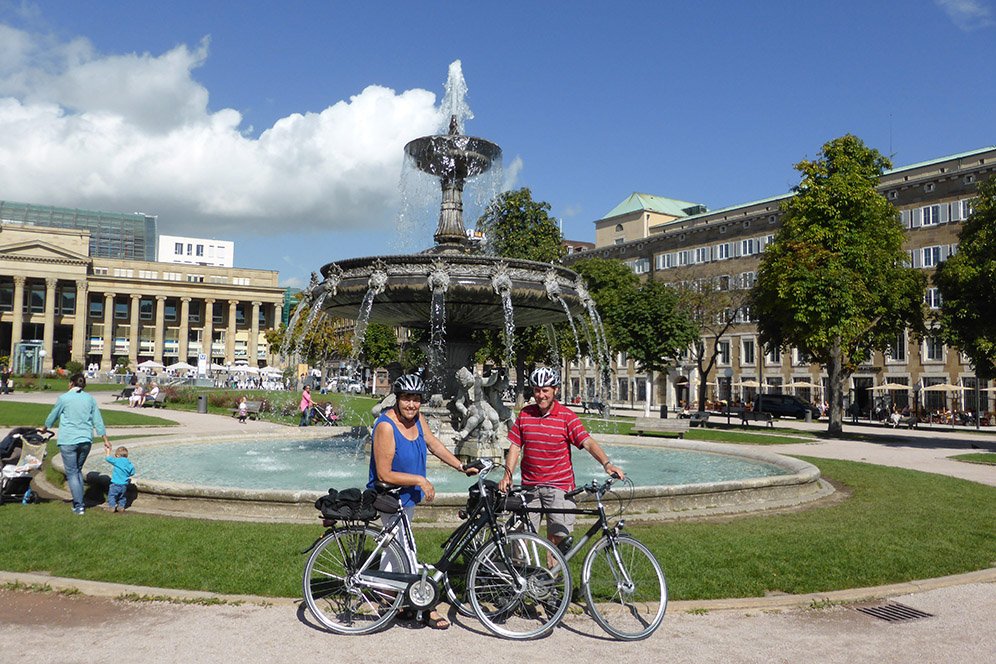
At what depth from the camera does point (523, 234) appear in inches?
1801

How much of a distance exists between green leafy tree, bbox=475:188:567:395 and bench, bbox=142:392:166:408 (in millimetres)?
16839

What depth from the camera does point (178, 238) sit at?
14638cm

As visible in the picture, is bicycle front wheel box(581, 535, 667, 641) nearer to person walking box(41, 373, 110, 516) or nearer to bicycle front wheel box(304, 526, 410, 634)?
bicycle front wheel box(304, 526, 410, 634)

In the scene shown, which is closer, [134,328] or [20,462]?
[20,462]

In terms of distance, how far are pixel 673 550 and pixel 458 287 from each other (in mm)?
6479

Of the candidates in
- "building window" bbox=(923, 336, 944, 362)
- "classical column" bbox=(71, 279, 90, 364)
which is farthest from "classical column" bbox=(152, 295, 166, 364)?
"building window" bbox=(923, 336, 944, 362)

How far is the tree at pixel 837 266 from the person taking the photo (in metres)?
32.8

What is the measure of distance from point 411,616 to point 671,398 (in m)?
67.9

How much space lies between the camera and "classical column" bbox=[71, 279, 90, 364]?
345ft

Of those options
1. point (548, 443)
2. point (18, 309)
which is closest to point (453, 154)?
point (548, 443)

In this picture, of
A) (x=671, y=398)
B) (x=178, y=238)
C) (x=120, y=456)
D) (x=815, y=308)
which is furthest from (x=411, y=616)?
(x=178, y=238)

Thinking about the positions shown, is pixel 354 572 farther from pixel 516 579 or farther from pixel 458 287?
pixel 458 287

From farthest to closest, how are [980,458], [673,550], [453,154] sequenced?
[980,458], [453,154], [673,550]

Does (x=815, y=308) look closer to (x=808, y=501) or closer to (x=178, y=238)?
(x=808, y=501)
